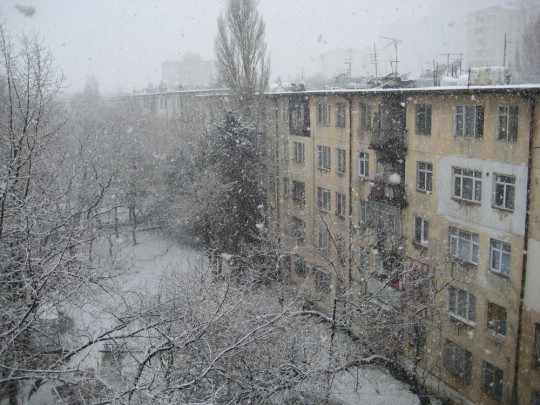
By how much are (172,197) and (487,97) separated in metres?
19.8

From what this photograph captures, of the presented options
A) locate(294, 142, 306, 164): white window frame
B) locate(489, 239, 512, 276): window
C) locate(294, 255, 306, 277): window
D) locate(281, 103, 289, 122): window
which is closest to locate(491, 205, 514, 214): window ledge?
locate(489, 239, 512, 276): window

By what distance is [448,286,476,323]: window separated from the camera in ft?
48.3

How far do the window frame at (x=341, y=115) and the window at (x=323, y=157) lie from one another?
4.49 feet

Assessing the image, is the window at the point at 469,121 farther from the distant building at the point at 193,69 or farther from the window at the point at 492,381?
the distant building at the point at 193,69

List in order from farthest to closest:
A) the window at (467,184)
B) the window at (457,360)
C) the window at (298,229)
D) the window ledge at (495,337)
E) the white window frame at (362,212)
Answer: the window at (298,229) → the white window frame at (362,212) → the window at (457,360) → the window at (467,184) → the window ledge at (495,337)

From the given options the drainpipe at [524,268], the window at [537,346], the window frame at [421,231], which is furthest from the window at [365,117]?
the window at [537,346]

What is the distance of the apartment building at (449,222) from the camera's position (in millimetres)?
12906

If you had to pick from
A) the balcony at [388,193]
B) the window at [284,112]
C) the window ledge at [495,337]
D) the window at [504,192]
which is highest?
the window at [284,112]

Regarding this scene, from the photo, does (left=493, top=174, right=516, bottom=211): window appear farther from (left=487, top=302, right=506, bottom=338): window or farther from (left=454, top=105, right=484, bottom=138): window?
(left=487, top=302, right=506, bottom=338): window

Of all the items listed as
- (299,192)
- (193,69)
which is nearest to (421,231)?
(299,192)

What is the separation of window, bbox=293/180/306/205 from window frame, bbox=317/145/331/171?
1793 mm

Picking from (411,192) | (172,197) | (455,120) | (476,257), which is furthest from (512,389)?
(172,197)

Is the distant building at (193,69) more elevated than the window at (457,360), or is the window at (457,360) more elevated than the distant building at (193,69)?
the distant building at (193,69)

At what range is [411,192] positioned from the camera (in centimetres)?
1677
